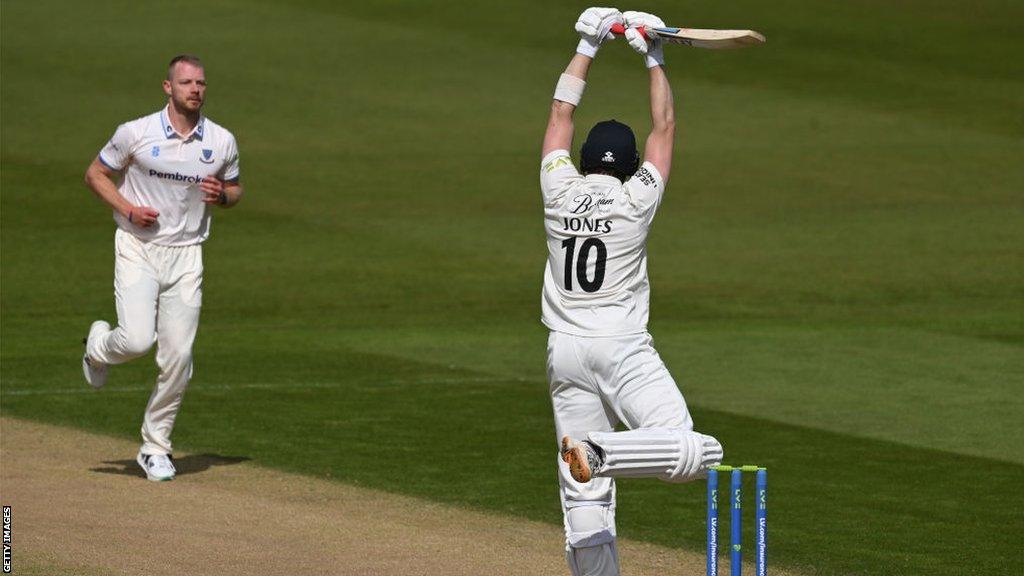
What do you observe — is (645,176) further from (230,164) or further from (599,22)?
(230,164)

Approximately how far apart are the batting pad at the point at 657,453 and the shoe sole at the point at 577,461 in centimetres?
9

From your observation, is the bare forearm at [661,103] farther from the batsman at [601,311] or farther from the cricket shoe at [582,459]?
the cricket shoe at [582,459]

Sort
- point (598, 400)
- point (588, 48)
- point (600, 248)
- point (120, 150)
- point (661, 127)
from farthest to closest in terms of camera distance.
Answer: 1. point (120, 150)
2. point (588, 48)
3. point (661, 127)
4. point (598, 400)
5. point (600, 248)

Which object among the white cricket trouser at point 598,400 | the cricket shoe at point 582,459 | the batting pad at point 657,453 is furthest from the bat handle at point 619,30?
the cricket shoe at point 582,459

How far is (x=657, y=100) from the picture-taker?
814 centimetres

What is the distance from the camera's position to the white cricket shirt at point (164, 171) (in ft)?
36.7

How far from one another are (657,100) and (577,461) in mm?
1802

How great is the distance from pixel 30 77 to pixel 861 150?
13.3 m

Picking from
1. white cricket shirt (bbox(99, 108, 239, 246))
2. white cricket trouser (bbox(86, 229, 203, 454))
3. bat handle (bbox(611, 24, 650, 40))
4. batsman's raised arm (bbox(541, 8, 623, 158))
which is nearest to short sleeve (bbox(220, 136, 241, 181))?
white cricket shirt (bbox(99, 108, 239, 246))

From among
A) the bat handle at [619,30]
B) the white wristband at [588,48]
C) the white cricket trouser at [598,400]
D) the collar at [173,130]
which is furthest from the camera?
the collar at [173,130]

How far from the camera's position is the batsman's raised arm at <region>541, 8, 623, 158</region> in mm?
8219

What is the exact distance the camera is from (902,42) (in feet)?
113

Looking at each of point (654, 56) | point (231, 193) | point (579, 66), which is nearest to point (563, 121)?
point (579, 66)

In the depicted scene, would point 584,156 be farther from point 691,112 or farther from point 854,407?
point 691,112
